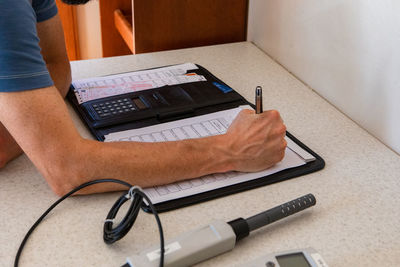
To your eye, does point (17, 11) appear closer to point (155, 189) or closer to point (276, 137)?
point (155, 189)

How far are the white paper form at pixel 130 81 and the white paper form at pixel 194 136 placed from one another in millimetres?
175

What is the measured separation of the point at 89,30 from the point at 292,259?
2142 mm

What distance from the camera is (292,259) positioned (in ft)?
2.20

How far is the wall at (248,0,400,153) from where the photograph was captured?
96 centimetres

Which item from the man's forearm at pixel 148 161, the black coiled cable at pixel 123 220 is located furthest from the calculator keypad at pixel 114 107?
the black coiled cable at pixel 123 220

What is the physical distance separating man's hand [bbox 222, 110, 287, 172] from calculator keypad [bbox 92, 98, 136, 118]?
0.86 feet

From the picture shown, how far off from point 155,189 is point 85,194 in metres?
0.12

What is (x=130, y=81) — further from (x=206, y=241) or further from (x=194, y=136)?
(x=206, y=241)

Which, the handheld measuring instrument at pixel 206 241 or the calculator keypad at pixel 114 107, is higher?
the calculator keypad at pixel 114 107

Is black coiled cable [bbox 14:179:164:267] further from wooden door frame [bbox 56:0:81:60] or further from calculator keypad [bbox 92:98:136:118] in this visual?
wooden door frame [bbox 56:0:81:60]

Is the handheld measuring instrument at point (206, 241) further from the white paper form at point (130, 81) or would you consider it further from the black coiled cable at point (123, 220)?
the white paper form at point (130, 81)

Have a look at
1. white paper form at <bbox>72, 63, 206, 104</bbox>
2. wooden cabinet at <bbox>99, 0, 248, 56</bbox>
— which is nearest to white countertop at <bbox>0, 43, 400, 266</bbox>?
white paper form at <bbox>72, 63, 206, 104</bbox>

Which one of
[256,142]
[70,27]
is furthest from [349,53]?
[70,27]

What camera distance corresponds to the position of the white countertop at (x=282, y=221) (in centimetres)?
72
